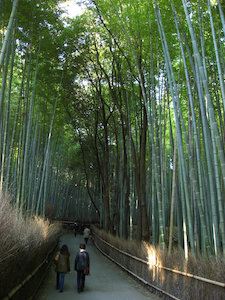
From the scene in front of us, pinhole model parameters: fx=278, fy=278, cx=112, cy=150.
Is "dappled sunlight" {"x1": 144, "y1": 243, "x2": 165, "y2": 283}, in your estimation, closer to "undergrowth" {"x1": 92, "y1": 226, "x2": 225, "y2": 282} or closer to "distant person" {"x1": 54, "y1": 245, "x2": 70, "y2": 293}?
"undergrowth" {"x1": 92, "y1": 226, "x2": 225, "y2": 282}

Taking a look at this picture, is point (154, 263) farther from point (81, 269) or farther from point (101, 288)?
point (81, 269)

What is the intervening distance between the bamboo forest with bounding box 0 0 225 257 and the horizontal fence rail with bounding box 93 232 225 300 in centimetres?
46

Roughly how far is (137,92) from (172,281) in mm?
6186

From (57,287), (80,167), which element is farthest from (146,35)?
(80,167)

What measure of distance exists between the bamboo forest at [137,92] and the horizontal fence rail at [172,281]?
0.46 metres

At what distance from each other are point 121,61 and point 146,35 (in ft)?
5.70

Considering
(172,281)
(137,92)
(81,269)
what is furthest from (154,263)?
(137,92)

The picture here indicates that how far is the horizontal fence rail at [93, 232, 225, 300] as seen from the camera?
2.80m

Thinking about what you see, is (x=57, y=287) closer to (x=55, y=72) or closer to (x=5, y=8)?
(x=5, y=8)

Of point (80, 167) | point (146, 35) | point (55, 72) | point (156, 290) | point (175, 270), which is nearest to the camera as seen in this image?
point (175, 270)

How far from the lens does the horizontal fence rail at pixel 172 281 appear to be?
280 centimetres

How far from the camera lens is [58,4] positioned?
20.1ft

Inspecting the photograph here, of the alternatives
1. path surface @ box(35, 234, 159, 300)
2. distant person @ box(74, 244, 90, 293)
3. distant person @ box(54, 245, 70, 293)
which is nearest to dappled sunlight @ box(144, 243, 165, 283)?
path surface @ box(35, 234, 159, 300)

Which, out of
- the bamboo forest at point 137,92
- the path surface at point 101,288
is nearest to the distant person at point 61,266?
the path surface at point 101,288
